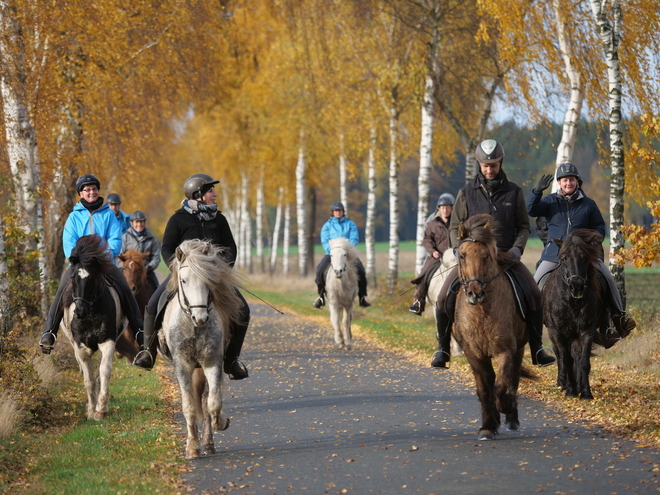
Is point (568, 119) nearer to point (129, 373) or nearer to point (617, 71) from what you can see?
point (617, 71)

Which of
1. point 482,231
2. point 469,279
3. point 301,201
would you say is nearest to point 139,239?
point 482,231

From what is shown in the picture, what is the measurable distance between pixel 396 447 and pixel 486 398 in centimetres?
101

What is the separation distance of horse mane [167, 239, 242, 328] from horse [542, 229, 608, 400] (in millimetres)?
4170

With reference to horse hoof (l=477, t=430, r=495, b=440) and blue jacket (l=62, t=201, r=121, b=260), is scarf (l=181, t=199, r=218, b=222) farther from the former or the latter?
horse hoof (l=477, t=430, r=495, b=440)

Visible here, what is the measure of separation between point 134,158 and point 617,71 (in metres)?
19.2

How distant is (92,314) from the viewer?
11.0m

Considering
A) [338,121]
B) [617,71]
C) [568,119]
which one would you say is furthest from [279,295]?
[617,71]

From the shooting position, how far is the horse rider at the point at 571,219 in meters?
11.1

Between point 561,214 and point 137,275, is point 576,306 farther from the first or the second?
point 137,275

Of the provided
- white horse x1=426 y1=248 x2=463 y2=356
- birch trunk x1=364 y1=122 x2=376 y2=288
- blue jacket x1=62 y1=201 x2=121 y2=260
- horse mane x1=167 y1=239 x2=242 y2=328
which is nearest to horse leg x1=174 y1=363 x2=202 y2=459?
horse mane x1=167 y1=239 x2=242 y2=328

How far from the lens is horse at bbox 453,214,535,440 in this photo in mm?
8562

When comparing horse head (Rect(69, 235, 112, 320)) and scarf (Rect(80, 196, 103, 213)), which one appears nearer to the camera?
horse head (Rect(69, 235, 112, 320))

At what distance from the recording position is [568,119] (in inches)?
688

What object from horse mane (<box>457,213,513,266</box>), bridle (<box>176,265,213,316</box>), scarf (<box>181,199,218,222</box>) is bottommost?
bridle (<box>176,265,213,316</box>)
